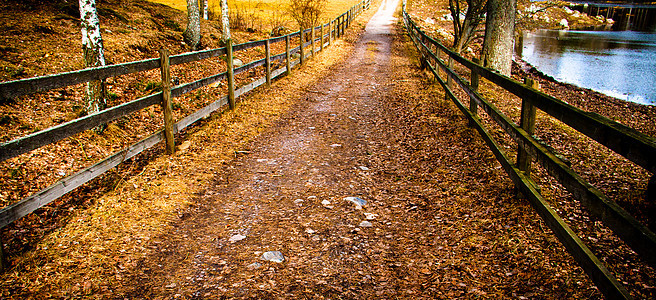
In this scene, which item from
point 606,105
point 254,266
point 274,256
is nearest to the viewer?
point 254,266

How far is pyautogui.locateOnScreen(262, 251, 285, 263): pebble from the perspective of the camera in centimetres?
369

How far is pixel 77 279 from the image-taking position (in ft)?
11.1

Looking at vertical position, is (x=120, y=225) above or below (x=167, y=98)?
below

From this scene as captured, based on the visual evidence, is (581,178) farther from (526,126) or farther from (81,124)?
(81,124)

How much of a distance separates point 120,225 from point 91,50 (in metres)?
4.32

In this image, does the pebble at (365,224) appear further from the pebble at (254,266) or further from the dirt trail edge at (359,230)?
the pebble at (254,266)

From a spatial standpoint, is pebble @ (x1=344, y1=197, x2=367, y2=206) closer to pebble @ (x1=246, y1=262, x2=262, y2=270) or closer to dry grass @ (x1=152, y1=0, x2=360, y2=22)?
pebble @ (x1=246, y1=262, x2=262, y2=270)

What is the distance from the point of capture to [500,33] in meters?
12.4

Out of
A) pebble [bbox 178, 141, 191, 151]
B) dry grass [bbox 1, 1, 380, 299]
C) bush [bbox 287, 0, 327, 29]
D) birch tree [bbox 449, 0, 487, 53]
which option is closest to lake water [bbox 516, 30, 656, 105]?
birch tree [bbox 449, 0, 487, 53]

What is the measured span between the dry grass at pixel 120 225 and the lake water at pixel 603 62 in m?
16.2

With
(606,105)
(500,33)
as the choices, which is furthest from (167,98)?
(606,105)

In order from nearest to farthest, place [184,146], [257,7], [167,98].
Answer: [167,98], [184,146], [257,7]

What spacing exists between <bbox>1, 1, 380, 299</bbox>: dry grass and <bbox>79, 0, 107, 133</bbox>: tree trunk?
166cm

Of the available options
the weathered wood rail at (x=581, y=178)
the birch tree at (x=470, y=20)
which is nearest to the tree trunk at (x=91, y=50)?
the weathered wood rail at (x=581, y=178)
